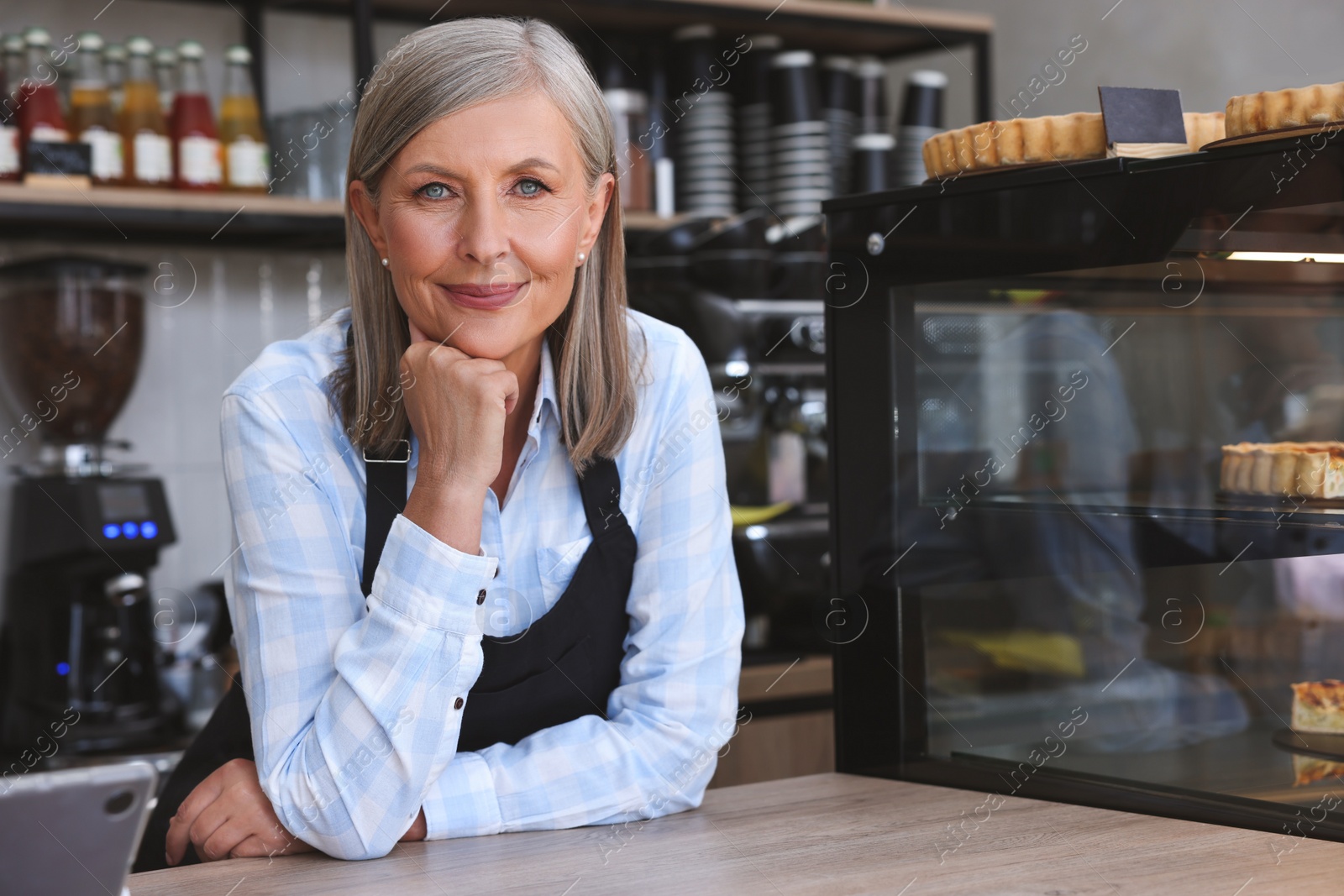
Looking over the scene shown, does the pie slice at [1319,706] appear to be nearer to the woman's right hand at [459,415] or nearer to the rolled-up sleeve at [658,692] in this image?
the rolled-up sleeve at [658,692]

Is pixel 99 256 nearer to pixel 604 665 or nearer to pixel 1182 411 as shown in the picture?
pixel 604 665

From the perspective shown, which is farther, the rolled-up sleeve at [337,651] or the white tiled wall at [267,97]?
the white tiled wall at [267,97]

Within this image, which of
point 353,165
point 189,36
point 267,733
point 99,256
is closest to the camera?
point 267,733

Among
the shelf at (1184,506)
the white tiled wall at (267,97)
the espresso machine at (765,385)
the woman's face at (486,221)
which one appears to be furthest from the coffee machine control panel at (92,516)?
the shelf at (1184,506)

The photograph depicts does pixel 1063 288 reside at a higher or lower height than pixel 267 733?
higher

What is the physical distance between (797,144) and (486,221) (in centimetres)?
153

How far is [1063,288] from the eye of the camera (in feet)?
3.27

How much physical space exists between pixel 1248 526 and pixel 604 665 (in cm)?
48

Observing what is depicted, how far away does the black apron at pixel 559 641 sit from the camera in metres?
0.97

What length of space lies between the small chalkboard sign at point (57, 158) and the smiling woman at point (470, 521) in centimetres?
104

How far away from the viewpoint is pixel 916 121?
2434 mm

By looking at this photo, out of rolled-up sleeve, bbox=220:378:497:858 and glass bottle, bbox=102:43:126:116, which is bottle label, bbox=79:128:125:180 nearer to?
glass bottle, bbox=102:43:126:116

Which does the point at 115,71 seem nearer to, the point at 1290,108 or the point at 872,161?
the point at 872,161

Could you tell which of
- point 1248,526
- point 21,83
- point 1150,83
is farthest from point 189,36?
point 1248,526
